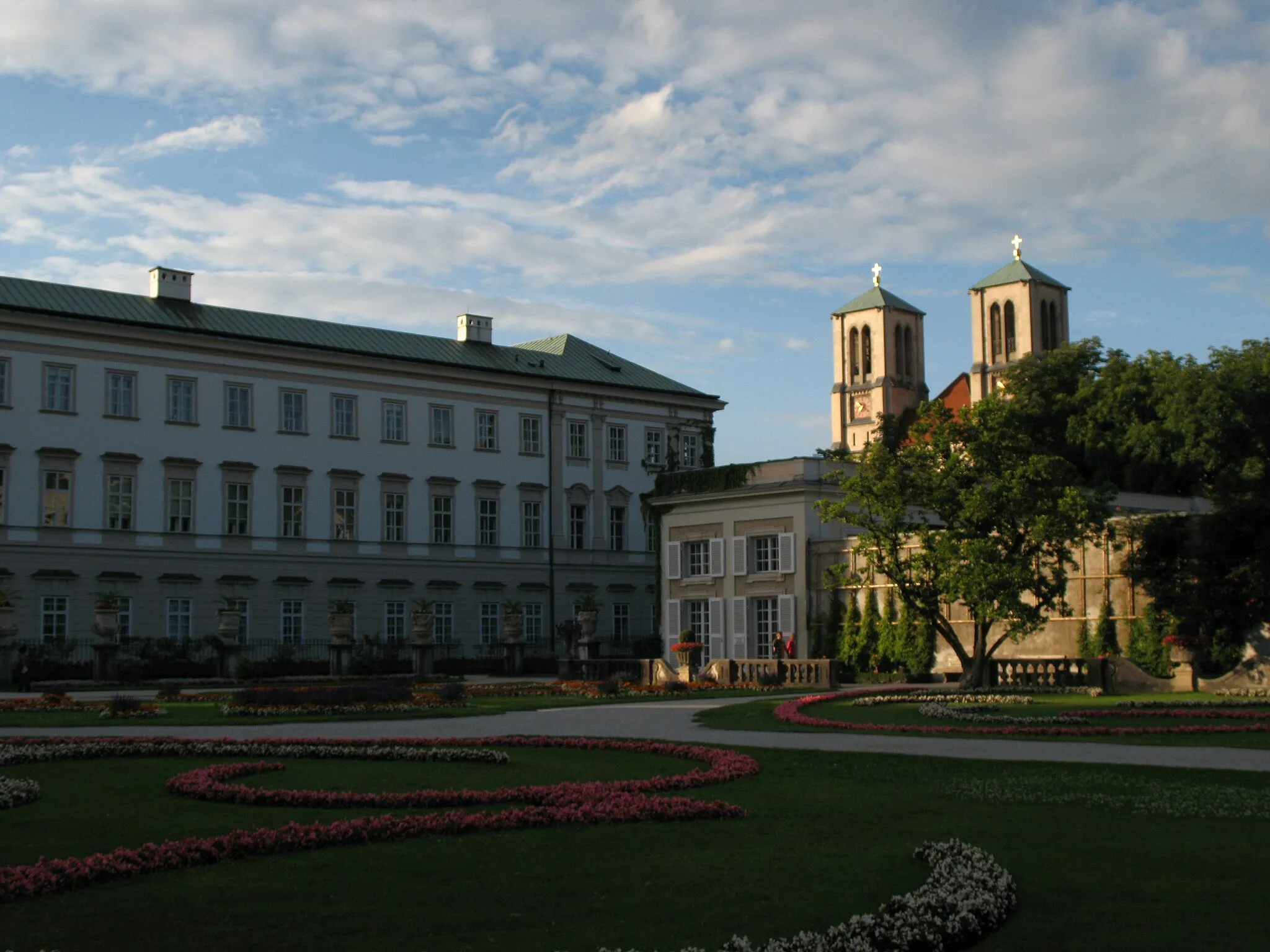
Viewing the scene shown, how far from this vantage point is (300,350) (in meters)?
58.6

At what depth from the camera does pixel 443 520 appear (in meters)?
62.2

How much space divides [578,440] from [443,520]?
8228mm

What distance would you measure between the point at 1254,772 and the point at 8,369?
46.7 m

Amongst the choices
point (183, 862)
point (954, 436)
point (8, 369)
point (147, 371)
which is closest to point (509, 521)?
point (147, 371)

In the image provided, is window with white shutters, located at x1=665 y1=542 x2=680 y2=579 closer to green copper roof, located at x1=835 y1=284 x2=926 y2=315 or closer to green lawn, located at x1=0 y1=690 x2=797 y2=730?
green lawn, located at x1=0 y1=690 x2=797 y2=730

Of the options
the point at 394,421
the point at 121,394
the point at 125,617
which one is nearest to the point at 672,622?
the point at 394,421

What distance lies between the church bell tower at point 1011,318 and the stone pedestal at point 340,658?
69.4 metres

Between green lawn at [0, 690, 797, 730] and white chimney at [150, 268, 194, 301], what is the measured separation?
2853 cm

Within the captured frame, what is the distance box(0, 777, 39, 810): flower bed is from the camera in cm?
1269

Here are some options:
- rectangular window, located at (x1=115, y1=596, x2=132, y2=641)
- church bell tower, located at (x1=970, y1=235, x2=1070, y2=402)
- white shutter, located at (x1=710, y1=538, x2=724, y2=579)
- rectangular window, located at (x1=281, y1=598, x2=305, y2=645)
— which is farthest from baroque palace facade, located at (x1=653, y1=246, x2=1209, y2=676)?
church bell tower, located at (x1=970, y1=235, x2=1070, y2=402)

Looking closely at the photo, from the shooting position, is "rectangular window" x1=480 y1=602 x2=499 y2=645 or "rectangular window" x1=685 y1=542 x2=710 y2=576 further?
"rectangular window" x1=480 y1=602 x2=499 y2=645

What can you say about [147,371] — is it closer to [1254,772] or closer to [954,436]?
[954,436]

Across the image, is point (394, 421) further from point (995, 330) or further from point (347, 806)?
point (995, 330)

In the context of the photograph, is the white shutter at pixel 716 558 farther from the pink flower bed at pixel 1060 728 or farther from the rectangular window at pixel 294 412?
the pink flower bed at pixel 1060 728
